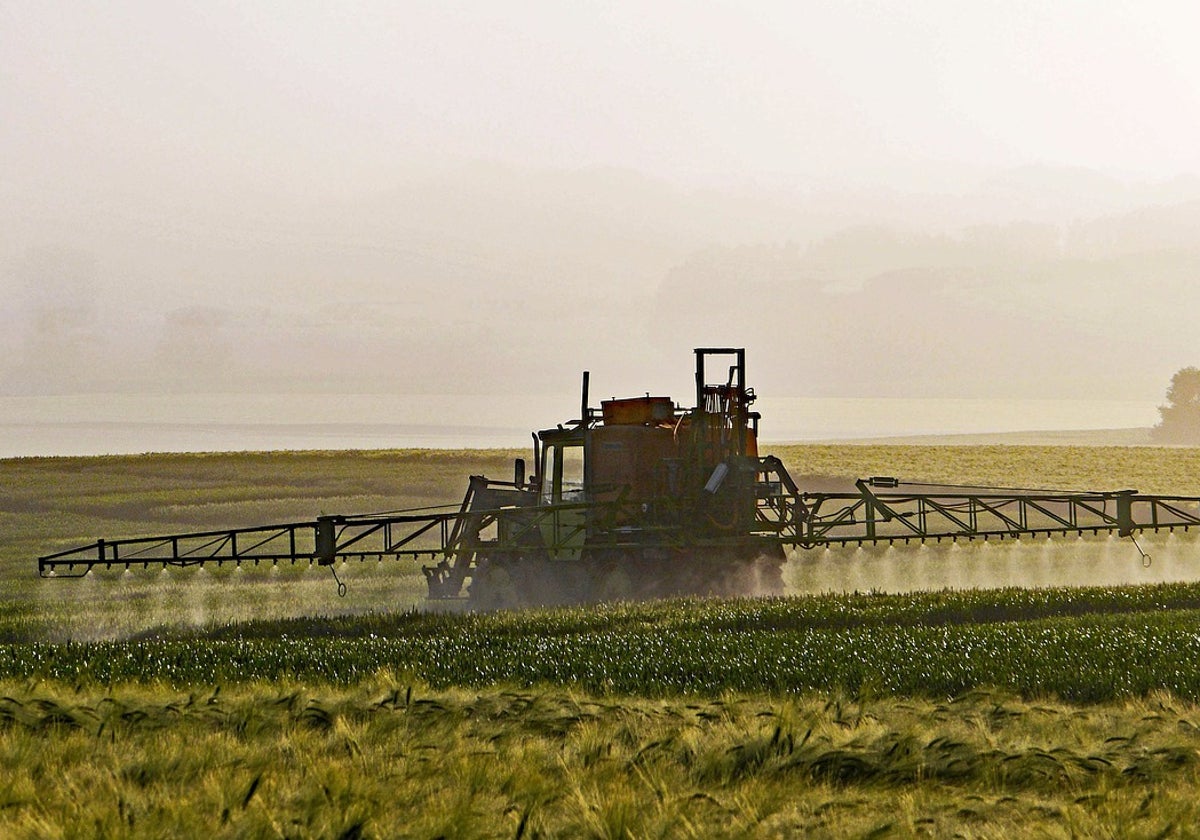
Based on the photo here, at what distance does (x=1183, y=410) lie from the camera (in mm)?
130250

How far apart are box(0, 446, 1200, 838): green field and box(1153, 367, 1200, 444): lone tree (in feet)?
365

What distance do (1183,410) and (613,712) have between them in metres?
134

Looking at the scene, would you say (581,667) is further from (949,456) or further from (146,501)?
(949,456)

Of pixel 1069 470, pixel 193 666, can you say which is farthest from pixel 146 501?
pixel 1069 470

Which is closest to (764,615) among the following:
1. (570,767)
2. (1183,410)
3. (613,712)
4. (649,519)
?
(649,519)

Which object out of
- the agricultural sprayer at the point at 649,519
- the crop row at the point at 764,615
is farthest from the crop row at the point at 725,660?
the agricultural sprayer at the point at 649,519

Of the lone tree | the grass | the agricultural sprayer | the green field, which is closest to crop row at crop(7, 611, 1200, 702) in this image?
the green field

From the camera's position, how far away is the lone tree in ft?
423

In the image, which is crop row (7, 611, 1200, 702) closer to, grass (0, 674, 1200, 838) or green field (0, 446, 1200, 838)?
green field (0, 446, 1200, 838)

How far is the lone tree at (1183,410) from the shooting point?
129 meters

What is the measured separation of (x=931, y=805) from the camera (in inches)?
278

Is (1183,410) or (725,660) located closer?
(725,660)

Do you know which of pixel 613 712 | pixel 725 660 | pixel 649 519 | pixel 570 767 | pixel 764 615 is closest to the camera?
pixel 570 767

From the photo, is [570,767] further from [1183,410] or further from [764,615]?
[1183,410]
